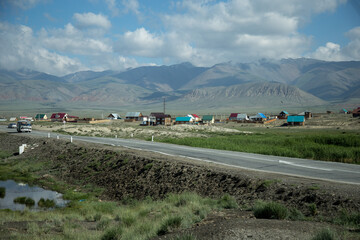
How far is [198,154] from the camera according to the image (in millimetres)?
28250

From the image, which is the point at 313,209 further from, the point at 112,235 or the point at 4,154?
the point at 4,154

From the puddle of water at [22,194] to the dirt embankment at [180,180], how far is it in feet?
9.52

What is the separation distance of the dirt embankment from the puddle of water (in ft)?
9.52

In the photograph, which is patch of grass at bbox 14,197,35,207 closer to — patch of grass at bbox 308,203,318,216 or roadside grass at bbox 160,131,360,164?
patch of grass at bbox 308,203,318,216

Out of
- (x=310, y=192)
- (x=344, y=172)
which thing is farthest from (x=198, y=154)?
(x=310, y=192)

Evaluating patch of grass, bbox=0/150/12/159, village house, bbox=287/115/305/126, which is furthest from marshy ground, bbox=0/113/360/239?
village house, bbox=287/115/305/126

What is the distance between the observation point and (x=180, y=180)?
19.6 m

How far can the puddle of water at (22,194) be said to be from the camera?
18.9 metres

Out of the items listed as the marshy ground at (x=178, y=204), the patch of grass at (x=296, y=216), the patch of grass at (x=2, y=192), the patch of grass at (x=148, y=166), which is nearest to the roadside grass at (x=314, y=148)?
the marshy ground at (x=178, y=204)

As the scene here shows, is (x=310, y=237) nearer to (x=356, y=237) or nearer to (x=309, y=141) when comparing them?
(x=356, y=237)

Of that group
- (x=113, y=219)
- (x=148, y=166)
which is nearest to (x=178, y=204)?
(x=113, y=219)

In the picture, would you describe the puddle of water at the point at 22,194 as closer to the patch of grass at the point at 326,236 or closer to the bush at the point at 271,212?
the bush at the point at 271,212

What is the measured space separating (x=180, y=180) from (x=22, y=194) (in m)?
10.7

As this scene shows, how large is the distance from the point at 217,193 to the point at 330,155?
14.5 metres
